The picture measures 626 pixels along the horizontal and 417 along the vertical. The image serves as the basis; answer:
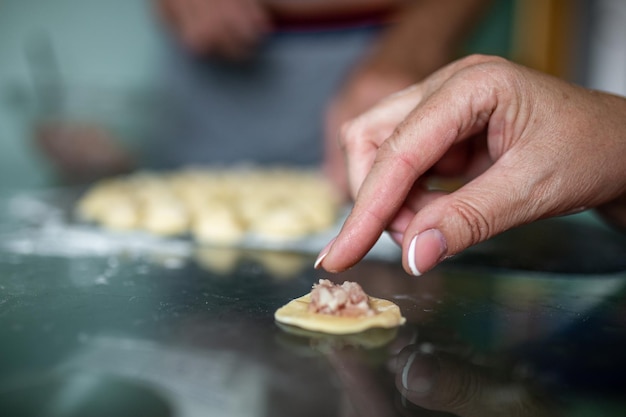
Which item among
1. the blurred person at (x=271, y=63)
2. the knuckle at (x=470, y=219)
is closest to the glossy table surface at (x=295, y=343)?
the knuckle at (x=470, y=219)

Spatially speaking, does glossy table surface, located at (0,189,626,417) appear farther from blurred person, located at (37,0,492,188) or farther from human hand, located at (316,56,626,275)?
blurred person, located at (37,0,492,188)

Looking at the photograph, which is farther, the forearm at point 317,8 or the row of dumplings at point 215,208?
the forearm at point 317,8

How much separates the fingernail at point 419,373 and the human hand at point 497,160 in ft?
0.38

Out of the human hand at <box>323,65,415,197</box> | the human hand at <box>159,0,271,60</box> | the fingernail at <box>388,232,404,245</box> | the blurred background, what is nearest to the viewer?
the fingernail at <box>388,232,404,245</box>

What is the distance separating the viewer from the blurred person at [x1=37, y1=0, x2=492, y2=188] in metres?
2.58

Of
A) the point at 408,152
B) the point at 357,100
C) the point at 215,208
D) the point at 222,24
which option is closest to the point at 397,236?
the point at 408,152

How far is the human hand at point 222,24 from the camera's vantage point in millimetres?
2545

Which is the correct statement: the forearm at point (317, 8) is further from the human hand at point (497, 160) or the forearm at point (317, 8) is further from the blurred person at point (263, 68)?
the human hand at point (497, 160)

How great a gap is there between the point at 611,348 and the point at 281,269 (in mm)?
602

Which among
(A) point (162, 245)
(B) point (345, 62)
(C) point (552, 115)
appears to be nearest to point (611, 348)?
(C) point (552, 115)

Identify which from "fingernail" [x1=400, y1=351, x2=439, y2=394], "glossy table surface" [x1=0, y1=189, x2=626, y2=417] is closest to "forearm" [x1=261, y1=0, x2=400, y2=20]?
"glossy table surface" [x1=0, y1=189, x2=626, y2=417]

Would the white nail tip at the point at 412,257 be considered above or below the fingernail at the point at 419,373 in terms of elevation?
above

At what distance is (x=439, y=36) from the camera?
2287 mm

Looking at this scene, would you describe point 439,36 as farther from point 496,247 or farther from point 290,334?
point 290,334
